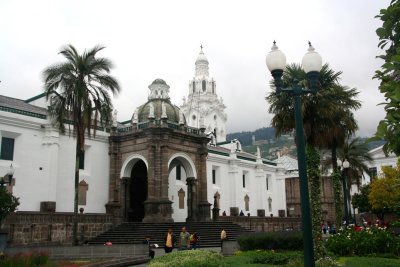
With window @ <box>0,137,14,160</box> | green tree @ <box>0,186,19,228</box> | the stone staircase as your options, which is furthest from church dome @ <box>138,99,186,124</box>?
A: green tree @ <box>0,186,19,228</box>

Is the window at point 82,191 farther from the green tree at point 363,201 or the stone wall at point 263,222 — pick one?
the green tree at point 363,201

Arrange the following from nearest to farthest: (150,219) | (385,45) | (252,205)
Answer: (385,45) < (150,219) < (252,205)

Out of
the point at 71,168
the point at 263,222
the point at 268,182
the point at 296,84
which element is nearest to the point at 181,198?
the point at 263,222

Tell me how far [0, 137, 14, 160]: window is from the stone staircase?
823 centimetres

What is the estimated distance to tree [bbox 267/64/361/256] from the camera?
1803 cm

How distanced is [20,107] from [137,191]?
40.4 ft

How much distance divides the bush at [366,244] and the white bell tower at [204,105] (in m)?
55.8

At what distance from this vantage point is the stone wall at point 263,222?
39.7 meters

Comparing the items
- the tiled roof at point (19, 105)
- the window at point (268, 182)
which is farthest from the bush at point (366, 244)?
the window at point (268, 182)

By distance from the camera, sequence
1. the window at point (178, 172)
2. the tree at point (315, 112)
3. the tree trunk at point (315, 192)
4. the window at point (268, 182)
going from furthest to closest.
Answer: the window at point (268, 182) → the window at point (178, 172) → the tree at point (315, 112) → the tree trunk at point (315, 192)

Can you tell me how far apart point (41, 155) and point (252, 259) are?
67.3 ft

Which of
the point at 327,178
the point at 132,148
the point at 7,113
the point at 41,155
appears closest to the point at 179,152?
the point at 132,148

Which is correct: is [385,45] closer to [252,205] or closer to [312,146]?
[312,146]

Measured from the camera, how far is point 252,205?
50156 millimetres
